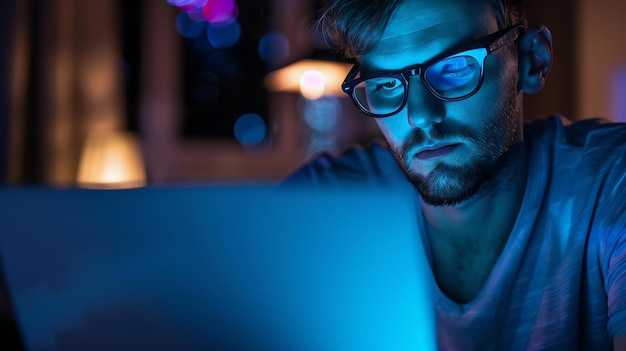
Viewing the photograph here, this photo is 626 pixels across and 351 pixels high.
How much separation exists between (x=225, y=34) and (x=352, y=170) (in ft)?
10.3

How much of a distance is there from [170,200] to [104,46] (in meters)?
3.07

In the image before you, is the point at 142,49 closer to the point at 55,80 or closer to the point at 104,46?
the point at 104,46

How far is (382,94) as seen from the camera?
85 cm

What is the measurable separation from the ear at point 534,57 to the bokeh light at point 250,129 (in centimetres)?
318

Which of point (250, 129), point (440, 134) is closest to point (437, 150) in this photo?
point (440, 134)

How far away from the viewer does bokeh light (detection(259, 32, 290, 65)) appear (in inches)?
159

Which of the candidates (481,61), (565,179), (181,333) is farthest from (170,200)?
(565,179)

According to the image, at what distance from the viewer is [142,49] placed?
3.67 m

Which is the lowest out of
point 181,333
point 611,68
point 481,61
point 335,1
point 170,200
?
point 181,333

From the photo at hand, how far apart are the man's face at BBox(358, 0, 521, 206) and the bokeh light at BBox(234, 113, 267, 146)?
3.15 metres

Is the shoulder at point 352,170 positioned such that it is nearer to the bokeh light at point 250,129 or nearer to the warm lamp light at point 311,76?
the warm lamp light at point 311,76

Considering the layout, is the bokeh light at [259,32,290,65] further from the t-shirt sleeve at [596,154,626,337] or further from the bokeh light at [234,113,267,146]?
the t-shirt sleeve at [596,154,626,337]

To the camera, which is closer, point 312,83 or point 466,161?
point 466,161

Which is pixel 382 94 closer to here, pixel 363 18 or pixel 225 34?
pixel 363 18
